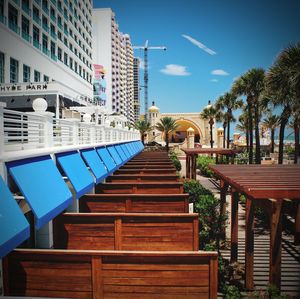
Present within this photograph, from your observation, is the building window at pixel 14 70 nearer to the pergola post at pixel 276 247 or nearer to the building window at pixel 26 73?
the building window at pixel 26 73

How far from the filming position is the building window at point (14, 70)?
24444mm

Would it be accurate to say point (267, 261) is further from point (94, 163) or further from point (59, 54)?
point (59, 54)

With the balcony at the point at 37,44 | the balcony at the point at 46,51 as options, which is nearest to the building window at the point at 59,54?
the balcony at the point at 46,51

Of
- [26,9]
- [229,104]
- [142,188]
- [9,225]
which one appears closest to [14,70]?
[26,9]

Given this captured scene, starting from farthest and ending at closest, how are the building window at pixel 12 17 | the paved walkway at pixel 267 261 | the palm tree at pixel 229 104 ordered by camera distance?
the palm tree at pixel 229 104 < the building window at pixel 12 17 < the paved walkway at pixel 267 261

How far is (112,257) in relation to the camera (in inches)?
185

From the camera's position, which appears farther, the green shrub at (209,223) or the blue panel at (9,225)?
the green shrub at (209,223)

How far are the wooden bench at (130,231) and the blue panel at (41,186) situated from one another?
88cm

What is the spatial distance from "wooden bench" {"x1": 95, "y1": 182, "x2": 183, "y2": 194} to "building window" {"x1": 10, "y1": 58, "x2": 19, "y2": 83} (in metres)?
19.3

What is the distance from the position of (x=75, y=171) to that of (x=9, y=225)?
12.2 ft

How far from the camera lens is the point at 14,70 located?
81.6 feet

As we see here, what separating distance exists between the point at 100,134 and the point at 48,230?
26.1 ft

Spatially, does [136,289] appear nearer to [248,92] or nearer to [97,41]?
[248,92]

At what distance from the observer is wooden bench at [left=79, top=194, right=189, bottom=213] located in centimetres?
849
